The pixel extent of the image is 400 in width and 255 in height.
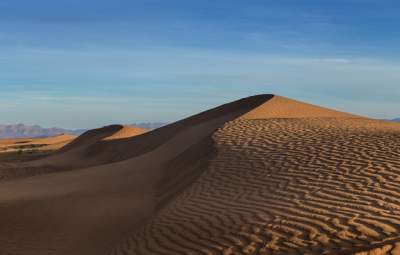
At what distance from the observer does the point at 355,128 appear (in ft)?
62.2

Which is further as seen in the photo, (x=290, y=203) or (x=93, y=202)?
(x=93, y=202)

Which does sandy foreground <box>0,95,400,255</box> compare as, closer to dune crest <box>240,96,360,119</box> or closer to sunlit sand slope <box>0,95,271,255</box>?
sunlit sand slope <box>0,95,271,255</box>

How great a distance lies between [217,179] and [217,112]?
21122 mm

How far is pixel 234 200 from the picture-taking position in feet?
35.3

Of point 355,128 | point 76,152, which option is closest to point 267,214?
point 355,128

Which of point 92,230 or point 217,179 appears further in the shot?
point 217,179

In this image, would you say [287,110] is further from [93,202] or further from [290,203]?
[290,203]

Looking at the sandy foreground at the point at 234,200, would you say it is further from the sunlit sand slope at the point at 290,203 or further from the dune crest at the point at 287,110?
the dune crest at the point at 287,110

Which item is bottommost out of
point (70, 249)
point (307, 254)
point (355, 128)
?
point (70, 249)

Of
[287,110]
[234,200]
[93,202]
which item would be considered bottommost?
[93,202]

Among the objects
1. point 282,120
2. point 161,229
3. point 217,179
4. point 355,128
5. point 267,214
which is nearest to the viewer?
point 267,214

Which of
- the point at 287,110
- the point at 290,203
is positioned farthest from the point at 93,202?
the point at 287,110

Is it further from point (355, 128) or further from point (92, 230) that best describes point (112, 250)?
point (355, 128)

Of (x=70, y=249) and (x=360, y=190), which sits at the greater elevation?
(x=360, y=190)
